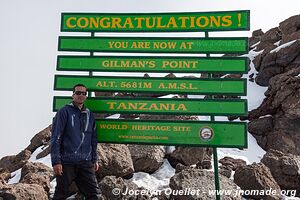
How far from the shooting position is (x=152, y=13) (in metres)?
9.10

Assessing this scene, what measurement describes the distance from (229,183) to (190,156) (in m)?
5.12

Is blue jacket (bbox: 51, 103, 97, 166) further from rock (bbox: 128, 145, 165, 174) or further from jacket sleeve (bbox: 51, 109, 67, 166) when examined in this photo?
rock (bbox: 128, 145, 165, 174)

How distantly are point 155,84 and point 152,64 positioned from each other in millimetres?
645

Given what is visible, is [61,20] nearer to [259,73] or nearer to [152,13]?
[152,13]

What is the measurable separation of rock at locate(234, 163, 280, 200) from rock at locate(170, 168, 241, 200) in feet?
3.15

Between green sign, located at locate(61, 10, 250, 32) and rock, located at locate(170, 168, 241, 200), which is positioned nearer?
rock, located at locate(170, 168, 241, 200)

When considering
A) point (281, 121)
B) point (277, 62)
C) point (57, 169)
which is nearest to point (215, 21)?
point (57, 169)

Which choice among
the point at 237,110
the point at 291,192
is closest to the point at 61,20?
the point at 237,110

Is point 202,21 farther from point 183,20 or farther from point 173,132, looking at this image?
point 173,132

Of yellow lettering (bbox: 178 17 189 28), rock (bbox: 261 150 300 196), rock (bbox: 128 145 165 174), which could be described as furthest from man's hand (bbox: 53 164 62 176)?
rock (bbox: 261 150 300 196)

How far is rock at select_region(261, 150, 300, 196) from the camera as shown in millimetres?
11383

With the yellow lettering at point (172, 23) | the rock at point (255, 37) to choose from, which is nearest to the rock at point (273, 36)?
the rock at point (255, 37)

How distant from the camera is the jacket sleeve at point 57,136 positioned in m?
6.13

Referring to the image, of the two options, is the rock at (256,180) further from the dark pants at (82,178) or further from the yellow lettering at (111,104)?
the dark pants at (82,178)
